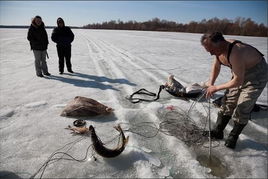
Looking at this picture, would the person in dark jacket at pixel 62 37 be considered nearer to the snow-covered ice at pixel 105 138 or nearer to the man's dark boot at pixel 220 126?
the snow-covered ice at pixel 105 138

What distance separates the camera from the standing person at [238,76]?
7.73 feet

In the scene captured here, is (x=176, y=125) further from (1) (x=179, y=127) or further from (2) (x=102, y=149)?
(2) (x=102, y=149)

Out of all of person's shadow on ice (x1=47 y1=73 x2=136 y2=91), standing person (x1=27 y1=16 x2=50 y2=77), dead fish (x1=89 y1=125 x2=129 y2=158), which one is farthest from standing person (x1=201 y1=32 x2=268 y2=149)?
standing person (x1=27 y1=16 x2=50 y2=77)

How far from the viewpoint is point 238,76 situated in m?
2.34

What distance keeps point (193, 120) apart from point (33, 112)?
2948mm

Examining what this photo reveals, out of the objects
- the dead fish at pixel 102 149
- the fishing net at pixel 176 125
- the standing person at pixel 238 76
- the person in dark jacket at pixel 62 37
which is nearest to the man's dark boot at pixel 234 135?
the standing person at pixel 238 76

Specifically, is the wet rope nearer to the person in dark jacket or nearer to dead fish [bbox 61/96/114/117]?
dead fish [bbox 61/96/114/117]

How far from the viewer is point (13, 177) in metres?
2.31

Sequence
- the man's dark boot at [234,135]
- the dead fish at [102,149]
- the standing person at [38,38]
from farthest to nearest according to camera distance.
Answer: the standing person at [38,38], the man's dark boot at [234,135], the dead fish at [102,149]

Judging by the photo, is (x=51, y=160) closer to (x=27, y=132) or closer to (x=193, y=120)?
(x=27, y=132)

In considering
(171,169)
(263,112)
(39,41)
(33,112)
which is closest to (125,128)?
(171,169)

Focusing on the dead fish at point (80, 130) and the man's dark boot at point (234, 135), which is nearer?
the man's dark boot at point (234, 135)

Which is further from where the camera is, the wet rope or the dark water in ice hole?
the wet rope

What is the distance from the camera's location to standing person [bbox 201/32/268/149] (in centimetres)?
236
